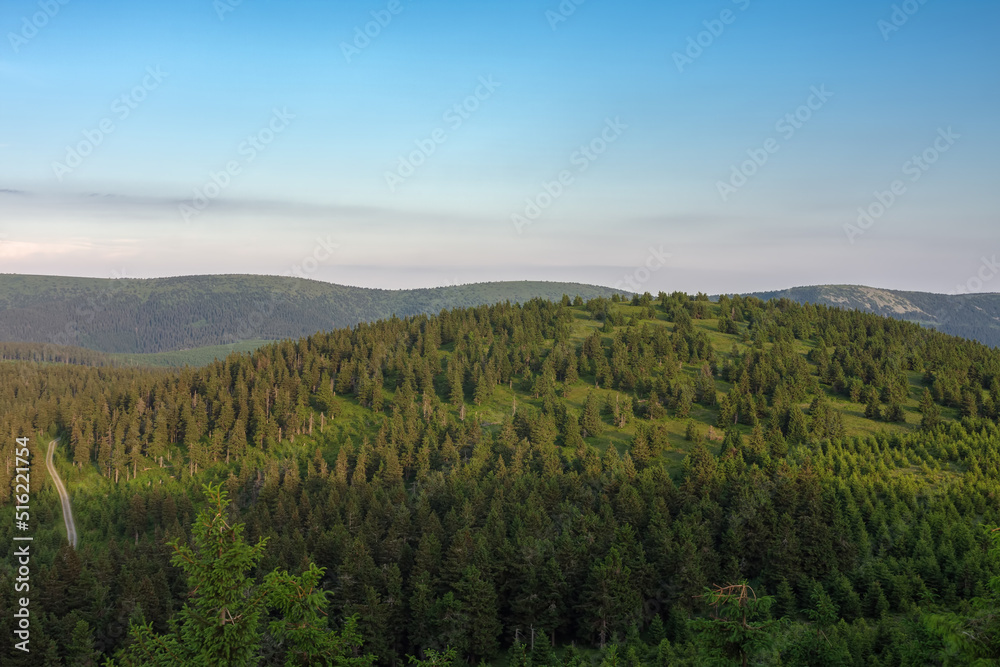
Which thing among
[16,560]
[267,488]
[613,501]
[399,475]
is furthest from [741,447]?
[16,560]

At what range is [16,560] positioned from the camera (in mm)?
100500

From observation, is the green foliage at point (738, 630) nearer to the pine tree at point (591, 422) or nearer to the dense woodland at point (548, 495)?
the dense woodland at point (548, 495)

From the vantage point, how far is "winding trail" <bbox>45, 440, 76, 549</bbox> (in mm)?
116787

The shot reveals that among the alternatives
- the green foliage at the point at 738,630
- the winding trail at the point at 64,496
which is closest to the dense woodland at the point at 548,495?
the green foliage at the point at 738,630

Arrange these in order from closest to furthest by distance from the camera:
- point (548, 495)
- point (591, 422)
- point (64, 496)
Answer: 1. point (548, 495)
2. point (64, 496)
3. point (591, 422)

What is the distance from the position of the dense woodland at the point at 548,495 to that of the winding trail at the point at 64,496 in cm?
213

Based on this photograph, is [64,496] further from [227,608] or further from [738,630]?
[738,630]

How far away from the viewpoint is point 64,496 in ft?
437

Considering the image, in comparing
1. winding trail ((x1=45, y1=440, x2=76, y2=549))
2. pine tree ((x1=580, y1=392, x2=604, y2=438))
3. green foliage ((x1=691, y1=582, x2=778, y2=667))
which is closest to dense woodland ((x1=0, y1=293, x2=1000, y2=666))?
green foliage ((x1=691, y1=582, x2=778, y2=667))

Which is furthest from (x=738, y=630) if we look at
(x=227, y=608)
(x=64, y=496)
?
(x=64, y=496)

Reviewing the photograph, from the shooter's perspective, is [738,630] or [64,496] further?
[64,496]

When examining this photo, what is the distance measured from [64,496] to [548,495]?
111 meters

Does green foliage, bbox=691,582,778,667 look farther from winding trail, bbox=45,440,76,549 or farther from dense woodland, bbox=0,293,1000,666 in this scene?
winding trail, bbox=45,440,76,549

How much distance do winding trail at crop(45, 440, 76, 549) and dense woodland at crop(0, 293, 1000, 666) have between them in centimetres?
213
